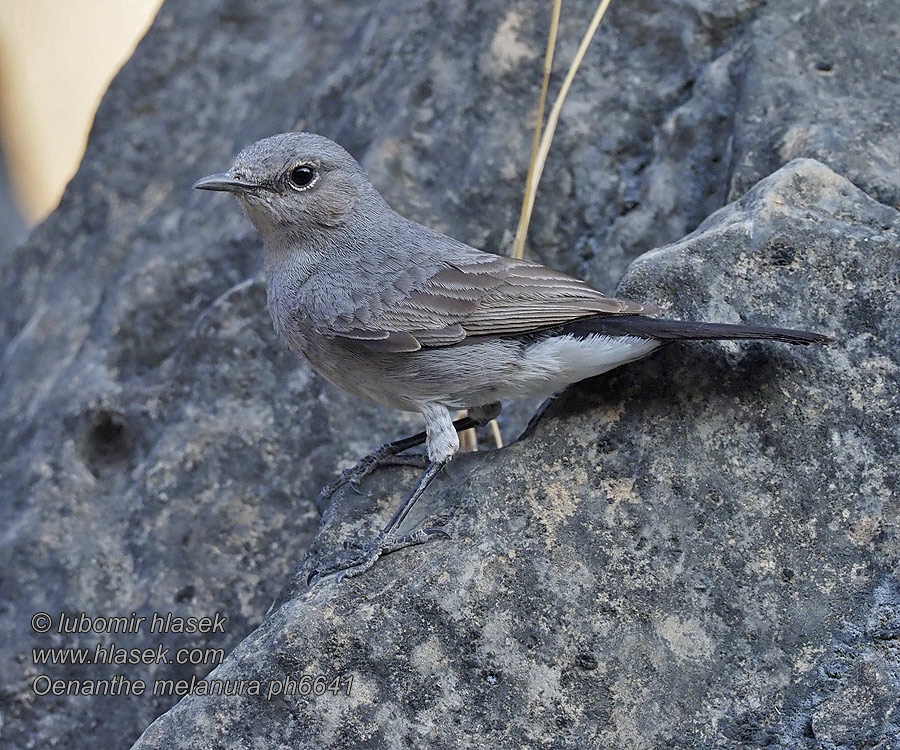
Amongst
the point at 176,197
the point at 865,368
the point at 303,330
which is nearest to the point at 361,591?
the point at 303,330

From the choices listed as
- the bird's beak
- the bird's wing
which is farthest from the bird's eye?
the bird's wing

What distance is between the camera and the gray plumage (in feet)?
11.5

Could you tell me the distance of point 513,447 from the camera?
3396mm

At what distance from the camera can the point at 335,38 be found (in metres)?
6.20

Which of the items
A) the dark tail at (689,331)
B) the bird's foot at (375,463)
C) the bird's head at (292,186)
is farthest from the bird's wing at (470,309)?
the bird's head at (292,186)

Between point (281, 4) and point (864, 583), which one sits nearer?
point (864, 583)

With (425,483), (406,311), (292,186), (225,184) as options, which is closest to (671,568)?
(425,483)

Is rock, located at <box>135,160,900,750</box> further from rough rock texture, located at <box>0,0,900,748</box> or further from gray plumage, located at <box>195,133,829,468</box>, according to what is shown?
gray plumage, located at <box>195,133,829,468</box>

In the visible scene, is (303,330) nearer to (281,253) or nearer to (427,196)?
(281,253)

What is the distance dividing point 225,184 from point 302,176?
0.30m

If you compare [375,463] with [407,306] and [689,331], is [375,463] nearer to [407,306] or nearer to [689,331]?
[407,306]

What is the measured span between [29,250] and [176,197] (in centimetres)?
104

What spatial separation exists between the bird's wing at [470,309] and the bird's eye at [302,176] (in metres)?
Result: 0.64

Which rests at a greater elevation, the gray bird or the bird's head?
the bird's head
